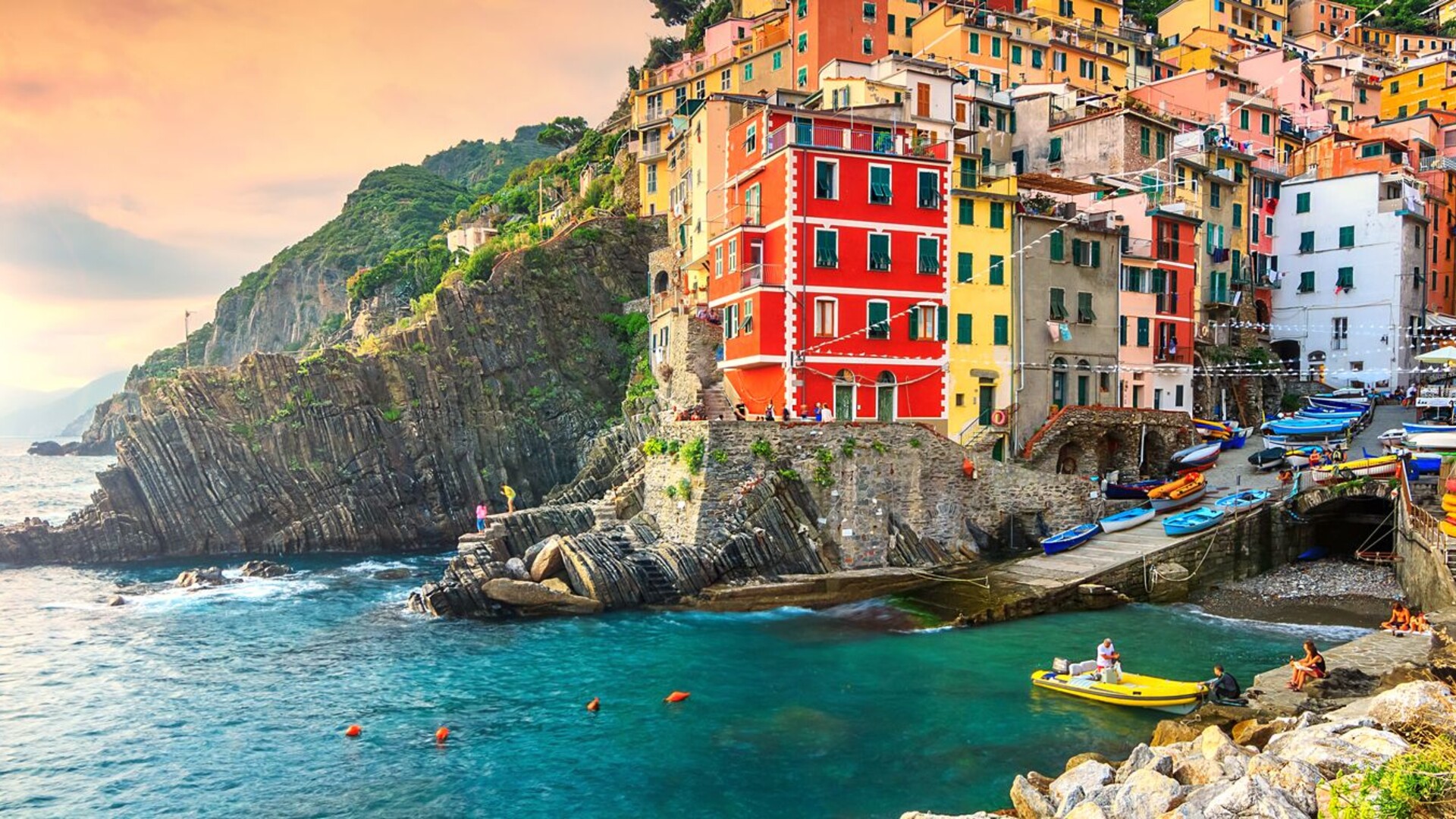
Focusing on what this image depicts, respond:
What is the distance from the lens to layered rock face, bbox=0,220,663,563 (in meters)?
55.1

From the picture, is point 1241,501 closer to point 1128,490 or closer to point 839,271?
point 1128,490

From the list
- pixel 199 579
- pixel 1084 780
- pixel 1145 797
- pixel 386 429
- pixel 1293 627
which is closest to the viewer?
pixel 1145 797

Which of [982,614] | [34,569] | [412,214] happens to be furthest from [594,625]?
[412,214]

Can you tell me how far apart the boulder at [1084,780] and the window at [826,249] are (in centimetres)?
2695

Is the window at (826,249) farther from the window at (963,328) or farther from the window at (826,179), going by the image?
the window at (963,328)

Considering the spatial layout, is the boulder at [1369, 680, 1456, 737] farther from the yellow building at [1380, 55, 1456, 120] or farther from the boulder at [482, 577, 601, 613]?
the yellow building at [1380, 55, 1456, 120]

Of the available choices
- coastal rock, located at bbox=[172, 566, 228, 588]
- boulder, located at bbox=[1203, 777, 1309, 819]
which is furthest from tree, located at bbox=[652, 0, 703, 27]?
boulder, located at bbox=[1203, 777, 1309, 819]

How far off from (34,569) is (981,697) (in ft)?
164

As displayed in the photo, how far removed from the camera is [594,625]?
3425cm

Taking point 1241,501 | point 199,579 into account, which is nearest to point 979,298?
point 1241,501

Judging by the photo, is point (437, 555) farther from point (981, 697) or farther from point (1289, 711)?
point (1289, 711)

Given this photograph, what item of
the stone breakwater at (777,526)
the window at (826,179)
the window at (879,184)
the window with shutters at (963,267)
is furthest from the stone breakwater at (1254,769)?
the window at (879,184)

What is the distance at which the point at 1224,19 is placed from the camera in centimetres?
9069

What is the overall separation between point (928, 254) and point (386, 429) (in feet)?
115
